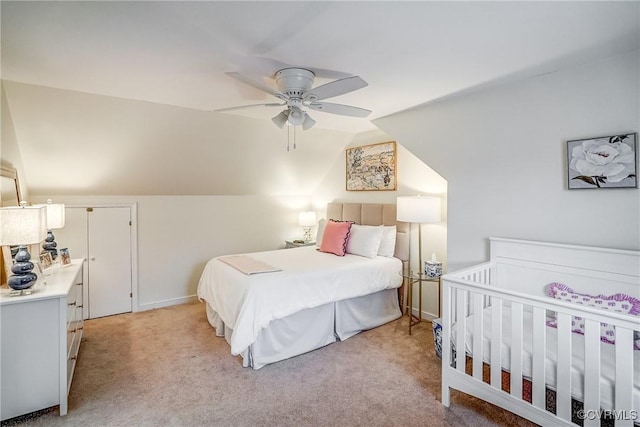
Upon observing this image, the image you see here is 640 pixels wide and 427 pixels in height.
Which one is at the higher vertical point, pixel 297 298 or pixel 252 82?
pixel 252 82

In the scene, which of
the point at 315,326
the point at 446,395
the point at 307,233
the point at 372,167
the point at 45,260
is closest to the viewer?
the point at 446,395

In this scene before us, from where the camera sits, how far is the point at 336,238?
3.85 metres

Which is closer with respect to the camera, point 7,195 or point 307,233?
point 7,195

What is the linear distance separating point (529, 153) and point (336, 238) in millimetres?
2101

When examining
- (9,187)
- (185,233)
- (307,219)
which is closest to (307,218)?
(307,219)

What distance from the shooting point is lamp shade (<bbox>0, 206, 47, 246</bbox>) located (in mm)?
1960

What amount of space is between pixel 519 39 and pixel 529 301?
1.50 meters

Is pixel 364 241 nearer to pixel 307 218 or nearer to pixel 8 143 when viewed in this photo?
pixel 307 218

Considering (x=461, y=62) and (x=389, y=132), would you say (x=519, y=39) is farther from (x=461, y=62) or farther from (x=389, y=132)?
(x=389, y=132)

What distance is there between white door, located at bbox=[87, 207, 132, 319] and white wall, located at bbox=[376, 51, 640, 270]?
351 cm

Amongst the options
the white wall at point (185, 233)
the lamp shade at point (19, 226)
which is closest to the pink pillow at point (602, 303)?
the lamp shade at point (19, 226)

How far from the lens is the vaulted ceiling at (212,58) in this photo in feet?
5.19

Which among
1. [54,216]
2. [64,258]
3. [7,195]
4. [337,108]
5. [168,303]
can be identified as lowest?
[168,303]

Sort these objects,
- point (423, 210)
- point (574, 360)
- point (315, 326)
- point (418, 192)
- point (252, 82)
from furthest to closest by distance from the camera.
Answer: point (418, 192) → point (423, 210) → point (315, 326) → point (252, 82) → point (574, 360)
